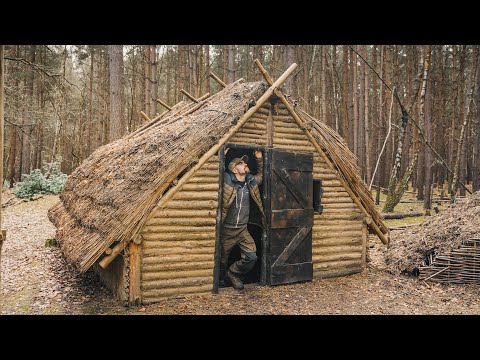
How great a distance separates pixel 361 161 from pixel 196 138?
14.9 metres

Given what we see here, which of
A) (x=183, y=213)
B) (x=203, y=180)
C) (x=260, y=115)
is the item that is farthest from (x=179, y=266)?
(x=260, y=115)

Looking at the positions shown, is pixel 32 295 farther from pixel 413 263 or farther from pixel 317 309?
pixel 413 263

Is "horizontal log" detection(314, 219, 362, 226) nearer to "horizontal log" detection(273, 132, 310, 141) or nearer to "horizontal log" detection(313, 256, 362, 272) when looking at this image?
"horizontal log" detection(313, 256, 362, 272)

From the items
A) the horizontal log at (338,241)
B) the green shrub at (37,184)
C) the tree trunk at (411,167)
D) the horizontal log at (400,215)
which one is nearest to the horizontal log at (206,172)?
the horizontal log at (338,241)

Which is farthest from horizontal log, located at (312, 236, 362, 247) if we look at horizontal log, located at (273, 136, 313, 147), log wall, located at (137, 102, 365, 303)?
horizontal log, located at (273, 136, 313, 147)

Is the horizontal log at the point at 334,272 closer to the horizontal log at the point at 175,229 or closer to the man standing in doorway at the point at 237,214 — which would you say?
the man standing in doorway at the point at 237,214

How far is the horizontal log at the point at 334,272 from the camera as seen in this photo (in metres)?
8.51

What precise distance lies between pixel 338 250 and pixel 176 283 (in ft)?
12.7

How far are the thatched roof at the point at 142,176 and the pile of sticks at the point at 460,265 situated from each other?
171cm

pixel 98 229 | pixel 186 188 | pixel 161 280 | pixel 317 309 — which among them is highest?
pixel 186 188

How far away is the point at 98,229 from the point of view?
6.83m

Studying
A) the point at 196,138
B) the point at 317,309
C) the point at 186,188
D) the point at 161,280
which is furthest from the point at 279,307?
the point at 196,138

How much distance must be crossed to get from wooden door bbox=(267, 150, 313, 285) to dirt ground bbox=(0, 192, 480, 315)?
0.34m

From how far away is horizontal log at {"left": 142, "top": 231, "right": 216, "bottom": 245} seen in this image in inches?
261
